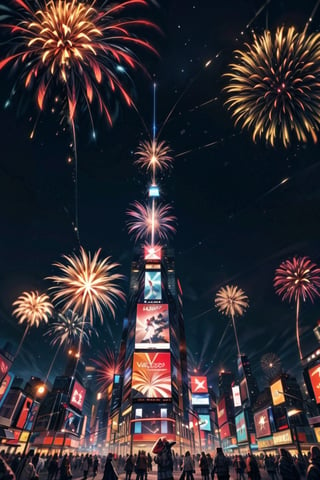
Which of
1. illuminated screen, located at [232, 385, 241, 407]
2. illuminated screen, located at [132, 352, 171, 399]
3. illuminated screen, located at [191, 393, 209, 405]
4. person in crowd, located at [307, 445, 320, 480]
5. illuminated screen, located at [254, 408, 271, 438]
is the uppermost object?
illuminated screen, located at [232, 385, 241, 407]

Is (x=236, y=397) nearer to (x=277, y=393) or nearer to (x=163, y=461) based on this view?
(x=277, y=393)

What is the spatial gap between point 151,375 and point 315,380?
29706 mm

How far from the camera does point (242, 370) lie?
101 metres

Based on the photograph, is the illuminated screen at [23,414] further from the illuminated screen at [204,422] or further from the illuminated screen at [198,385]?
the illuminated screen at [204,422]

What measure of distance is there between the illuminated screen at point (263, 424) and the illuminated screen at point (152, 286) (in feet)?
126

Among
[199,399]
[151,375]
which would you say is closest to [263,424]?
[151,375]

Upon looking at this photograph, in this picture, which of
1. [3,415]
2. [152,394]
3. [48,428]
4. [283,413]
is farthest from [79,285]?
[48,428]

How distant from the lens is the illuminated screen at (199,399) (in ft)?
302

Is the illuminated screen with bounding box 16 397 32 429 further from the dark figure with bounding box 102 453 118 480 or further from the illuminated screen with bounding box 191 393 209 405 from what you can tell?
the illuminated screen with bounding box 191 393 209 405

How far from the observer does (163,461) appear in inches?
339

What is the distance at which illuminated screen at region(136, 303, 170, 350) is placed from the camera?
5659cm

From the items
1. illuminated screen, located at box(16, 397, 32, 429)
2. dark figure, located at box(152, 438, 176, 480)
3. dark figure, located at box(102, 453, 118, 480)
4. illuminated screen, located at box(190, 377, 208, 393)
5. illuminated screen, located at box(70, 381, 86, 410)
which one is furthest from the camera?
illuminated screen, located at box(190, 377, 208, 393)

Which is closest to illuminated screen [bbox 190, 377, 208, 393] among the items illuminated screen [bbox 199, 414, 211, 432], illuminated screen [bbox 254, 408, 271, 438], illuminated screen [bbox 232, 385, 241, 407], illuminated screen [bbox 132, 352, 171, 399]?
illuminated screen [bbox 199, 414, 211, 432]

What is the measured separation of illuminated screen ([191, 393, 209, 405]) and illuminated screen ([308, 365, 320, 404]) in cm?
6409
